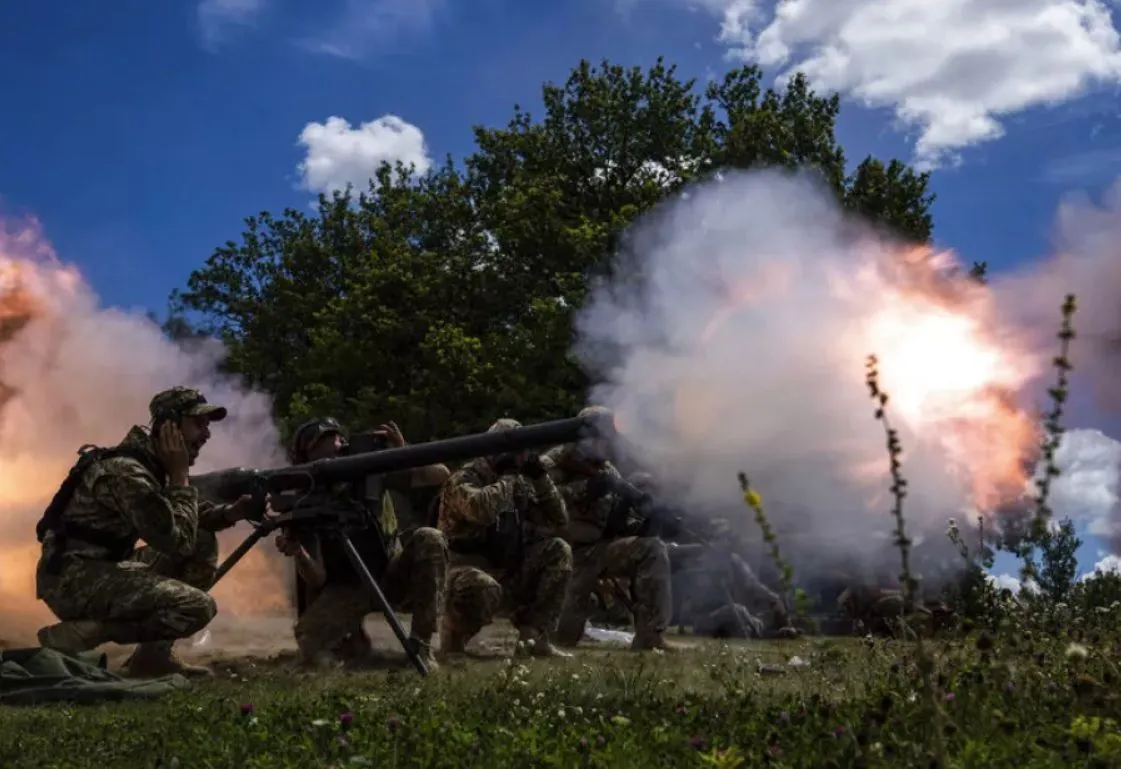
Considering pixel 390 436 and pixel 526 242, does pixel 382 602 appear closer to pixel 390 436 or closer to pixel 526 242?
pixel 390 436

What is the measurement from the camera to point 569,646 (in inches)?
477

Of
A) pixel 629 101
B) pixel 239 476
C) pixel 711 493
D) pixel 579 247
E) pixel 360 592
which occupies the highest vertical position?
pixel 629 101

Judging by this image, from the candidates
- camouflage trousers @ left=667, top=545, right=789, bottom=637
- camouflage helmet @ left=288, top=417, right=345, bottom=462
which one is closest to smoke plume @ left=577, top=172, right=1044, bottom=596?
camouflage trousers @ left=667, top=545, right=789, bottom=637

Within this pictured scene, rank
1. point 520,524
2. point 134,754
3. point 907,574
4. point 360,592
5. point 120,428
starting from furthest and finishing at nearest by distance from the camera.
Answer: point 120,428 → point 520,524 → point 360,592 → point 134,754 → point 907,574

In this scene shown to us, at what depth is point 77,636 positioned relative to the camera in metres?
8.85

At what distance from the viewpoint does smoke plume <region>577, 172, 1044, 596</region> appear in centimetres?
977

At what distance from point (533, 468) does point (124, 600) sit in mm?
3340

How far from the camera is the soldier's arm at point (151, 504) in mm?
8609

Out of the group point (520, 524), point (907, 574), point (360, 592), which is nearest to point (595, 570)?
point (520, 524)

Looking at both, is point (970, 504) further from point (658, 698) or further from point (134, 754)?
point (134, 754)

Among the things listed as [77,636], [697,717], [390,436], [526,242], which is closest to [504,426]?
[390,436]

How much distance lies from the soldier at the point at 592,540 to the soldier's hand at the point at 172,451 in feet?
12.2

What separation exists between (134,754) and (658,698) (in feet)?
8.27

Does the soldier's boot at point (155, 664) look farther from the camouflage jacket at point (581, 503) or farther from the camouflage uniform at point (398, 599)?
the camouflage jacket at point (581, 503)
